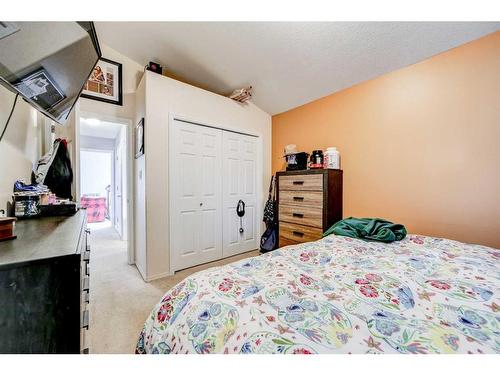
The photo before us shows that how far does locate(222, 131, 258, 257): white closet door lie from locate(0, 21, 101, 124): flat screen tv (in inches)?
74.2

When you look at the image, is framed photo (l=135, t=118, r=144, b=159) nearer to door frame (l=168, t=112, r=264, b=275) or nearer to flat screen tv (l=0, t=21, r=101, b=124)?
door frame (l=168, t=112, r=264, b=275)

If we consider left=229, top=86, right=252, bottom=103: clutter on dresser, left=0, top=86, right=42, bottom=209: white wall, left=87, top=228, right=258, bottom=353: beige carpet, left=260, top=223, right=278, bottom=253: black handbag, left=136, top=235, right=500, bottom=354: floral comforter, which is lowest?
left=87, top=228, right=258, bottom=353: beige carpet

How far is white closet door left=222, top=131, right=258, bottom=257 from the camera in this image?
2973mm

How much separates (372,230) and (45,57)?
215 centimetres

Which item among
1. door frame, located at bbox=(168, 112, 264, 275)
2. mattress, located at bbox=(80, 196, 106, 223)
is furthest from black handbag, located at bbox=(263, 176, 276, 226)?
mattress, located at bbox=(80, 196, 106, 223)

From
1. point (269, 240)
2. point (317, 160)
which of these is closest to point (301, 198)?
point (317, 160)

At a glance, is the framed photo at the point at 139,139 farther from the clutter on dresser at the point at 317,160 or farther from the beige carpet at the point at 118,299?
the clutter on dresser at the point at 317,160

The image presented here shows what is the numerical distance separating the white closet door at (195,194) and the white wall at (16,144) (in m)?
1.15

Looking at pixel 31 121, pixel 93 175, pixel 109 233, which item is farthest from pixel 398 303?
pixel 93 175

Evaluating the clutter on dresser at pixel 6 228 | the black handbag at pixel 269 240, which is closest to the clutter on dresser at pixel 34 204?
the clutter on dresser at pixel 6 228

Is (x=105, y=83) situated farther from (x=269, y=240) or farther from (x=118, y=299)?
(x=269, y=240)

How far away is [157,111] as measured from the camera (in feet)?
7.72

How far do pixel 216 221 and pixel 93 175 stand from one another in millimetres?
5755
